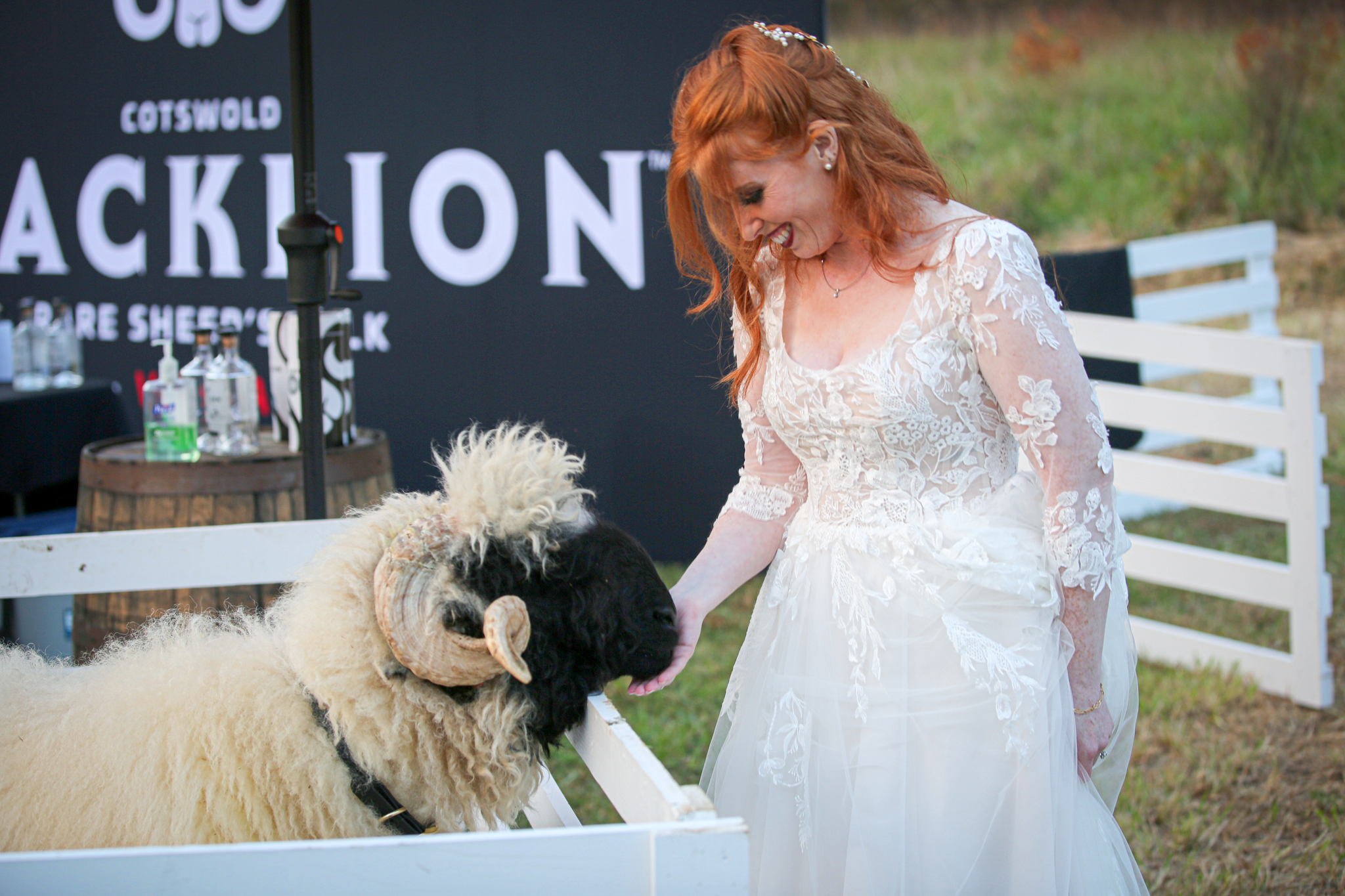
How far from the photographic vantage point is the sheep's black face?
1.69 m

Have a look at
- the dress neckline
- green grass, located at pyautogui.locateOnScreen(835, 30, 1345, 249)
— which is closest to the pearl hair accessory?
the dress neckline

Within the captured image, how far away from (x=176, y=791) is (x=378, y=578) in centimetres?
45

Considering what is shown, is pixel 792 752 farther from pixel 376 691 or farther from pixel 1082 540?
pixel 376 691

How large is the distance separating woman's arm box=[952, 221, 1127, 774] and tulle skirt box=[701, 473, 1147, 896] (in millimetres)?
88

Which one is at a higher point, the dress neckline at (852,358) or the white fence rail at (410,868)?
the dress neckline at (852,358)

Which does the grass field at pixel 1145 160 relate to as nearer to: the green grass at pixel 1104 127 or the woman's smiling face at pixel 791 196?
the green grass at pixel 1104 127

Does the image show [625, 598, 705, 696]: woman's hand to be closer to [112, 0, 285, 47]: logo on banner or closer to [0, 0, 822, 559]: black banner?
[0, 0, 822, 559]: black banner

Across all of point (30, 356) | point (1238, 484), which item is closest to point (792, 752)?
point (1238, 484)

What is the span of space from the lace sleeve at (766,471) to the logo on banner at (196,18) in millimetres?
4211

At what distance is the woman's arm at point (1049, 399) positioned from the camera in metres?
1.60

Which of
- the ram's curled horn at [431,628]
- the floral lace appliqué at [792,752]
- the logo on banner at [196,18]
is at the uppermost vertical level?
the logo on banner at [196,18]

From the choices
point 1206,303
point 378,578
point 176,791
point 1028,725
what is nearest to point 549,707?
point 378,578

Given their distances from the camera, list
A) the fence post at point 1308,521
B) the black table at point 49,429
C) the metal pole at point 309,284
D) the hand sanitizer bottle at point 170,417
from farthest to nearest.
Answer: the black table at point 49,429 < the fence post at point 1308,521 < the hand sanitizer bottle at point 170,417 < the metal pole at point 309,284

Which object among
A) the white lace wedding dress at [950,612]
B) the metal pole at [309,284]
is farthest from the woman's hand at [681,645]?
the metal pole at [309,284]
